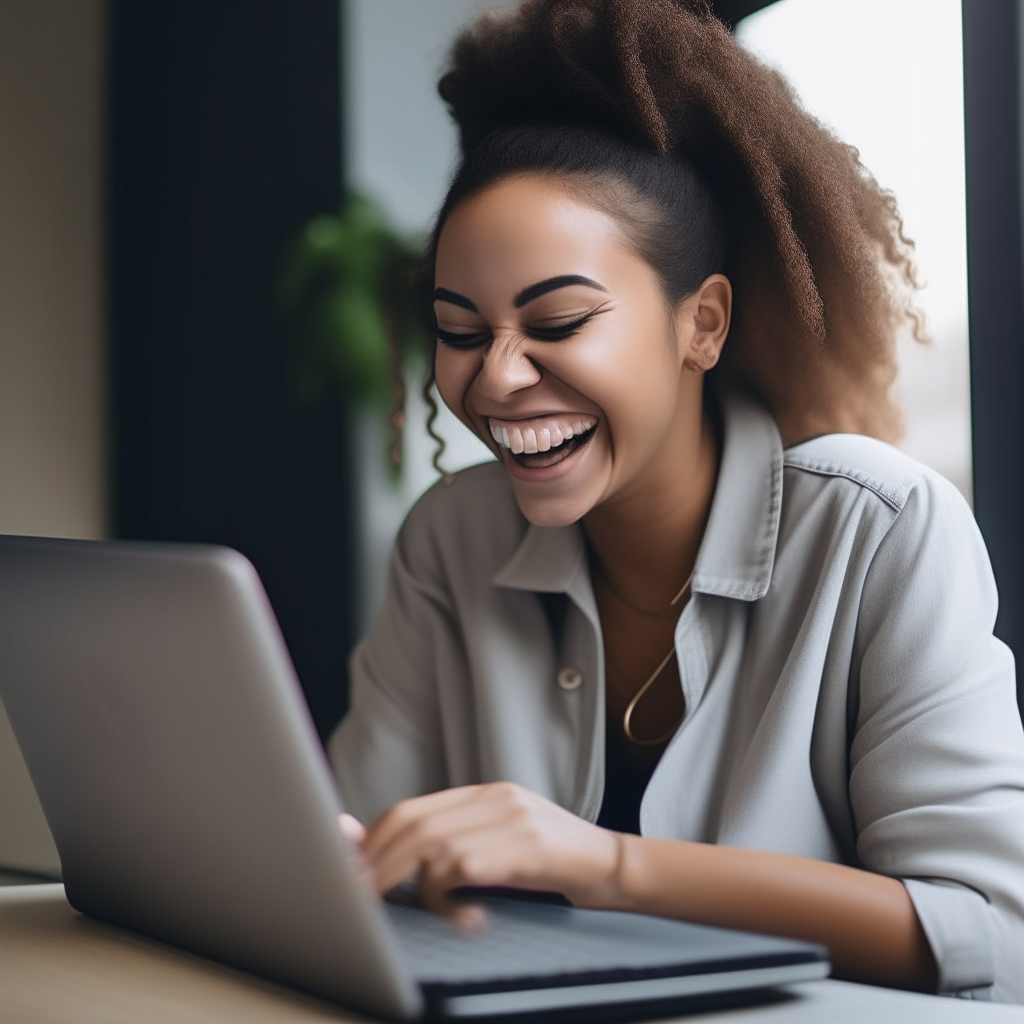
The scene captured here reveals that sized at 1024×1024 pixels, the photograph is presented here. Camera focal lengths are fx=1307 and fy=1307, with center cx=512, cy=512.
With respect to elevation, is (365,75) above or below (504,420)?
above

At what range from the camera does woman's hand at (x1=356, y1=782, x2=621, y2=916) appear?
702 mm

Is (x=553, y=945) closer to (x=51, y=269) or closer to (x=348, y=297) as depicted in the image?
(x=348, y=297)

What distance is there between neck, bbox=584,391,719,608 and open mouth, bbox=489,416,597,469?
0.10 meters

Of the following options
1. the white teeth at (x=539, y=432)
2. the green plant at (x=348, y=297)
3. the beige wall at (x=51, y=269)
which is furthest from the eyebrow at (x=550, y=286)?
the beige wall at (x=51, y=269)

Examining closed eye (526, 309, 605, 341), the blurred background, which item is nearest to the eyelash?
closed eye (526, 309, 605, 341)

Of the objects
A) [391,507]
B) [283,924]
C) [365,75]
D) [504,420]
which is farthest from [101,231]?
[283,924]

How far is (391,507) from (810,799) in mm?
1739

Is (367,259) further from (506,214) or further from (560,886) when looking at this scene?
(560,886)

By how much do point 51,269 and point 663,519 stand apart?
219cm

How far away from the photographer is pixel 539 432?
124 centimetres

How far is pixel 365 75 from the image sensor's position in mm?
2764

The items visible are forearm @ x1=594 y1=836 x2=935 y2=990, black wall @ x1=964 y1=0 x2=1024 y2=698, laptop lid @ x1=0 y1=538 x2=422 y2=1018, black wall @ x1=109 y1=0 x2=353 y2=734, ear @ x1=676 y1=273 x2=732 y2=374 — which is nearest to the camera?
laptop lid @ x1=0 y1=538 x2=422 y2=1018

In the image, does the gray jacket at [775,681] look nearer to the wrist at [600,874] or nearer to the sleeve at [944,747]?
the sleeve at [944,747]

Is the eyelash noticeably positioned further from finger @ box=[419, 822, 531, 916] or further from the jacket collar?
finger @ box=[419, 822, 531, 916]
